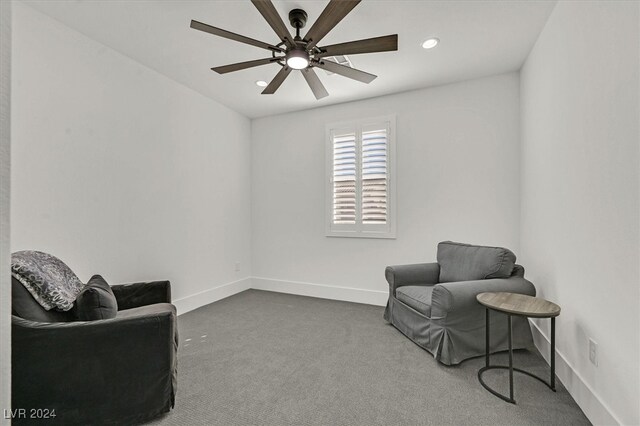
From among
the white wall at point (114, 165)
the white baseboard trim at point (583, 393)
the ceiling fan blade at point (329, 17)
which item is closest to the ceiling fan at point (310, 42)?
the ceiling fan blade at point (329, 17)

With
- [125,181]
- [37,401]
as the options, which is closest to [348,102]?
[125,181]

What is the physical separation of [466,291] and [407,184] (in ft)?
5.91

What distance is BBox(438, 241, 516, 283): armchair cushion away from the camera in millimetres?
2764

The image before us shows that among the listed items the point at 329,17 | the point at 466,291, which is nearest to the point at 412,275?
the point at 466,291

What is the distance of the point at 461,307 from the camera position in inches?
97.8

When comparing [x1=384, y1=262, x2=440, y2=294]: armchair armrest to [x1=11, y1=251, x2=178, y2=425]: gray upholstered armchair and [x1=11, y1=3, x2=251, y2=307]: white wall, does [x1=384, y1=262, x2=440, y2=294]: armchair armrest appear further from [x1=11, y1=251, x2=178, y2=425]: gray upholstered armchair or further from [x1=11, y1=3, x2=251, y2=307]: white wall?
[x1=11, y1=3, x2=251, y2=307]: white wall

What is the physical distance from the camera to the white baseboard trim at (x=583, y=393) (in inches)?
65.5

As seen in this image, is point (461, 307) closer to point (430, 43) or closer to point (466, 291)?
point (466, 291)

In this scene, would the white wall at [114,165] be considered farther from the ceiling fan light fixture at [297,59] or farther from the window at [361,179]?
the ceiling fan light fixture at [297,59]

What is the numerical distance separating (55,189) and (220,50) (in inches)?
74.8

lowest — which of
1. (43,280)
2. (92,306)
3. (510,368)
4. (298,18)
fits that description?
(510,368)

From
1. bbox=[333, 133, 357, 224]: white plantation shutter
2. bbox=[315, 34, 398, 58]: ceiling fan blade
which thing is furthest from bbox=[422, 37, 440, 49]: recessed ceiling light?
bbox=[333, 133, 357, 224]: white plantation shutter

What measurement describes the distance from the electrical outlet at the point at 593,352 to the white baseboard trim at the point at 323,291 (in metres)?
2.32

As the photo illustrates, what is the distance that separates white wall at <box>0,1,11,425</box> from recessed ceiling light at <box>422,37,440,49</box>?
291cm
